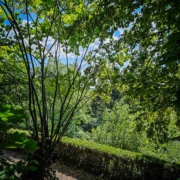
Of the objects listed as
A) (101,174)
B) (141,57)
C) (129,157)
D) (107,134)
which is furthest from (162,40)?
(107,134)

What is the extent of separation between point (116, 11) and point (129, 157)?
229 inches

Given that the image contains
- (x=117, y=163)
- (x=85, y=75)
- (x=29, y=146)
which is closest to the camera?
(x=29, y=146)

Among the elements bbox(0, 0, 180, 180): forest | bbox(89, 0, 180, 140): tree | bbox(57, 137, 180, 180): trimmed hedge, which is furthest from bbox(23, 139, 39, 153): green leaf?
bbox(57, 137, 180, 180): trimmed hedge

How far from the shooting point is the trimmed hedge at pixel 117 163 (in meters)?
6.27

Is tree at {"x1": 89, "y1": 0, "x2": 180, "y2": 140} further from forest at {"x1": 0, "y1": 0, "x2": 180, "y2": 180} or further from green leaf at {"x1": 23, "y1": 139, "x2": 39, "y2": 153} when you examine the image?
green leaf at {"x1": 23, "y1": 139, "x2": 39, "y2": 153}

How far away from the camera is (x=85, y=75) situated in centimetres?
367

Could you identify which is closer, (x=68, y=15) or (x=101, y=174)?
(x=68, y=15)

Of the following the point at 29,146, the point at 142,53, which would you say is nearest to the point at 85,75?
the point at 142,53

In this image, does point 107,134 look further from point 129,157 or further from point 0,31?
point 0,31

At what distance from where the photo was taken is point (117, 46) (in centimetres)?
390

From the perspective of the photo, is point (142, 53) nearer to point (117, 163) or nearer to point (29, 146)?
point (29, 146)

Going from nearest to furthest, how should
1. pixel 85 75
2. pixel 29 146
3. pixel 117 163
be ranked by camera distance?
pixel 29 146 < pixel 85 75 < pixel 117 163

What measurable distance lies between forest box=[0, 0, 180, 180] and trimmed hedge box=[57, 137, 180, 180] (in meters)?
0.04

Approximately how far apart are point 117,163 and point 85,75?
4.88 m
